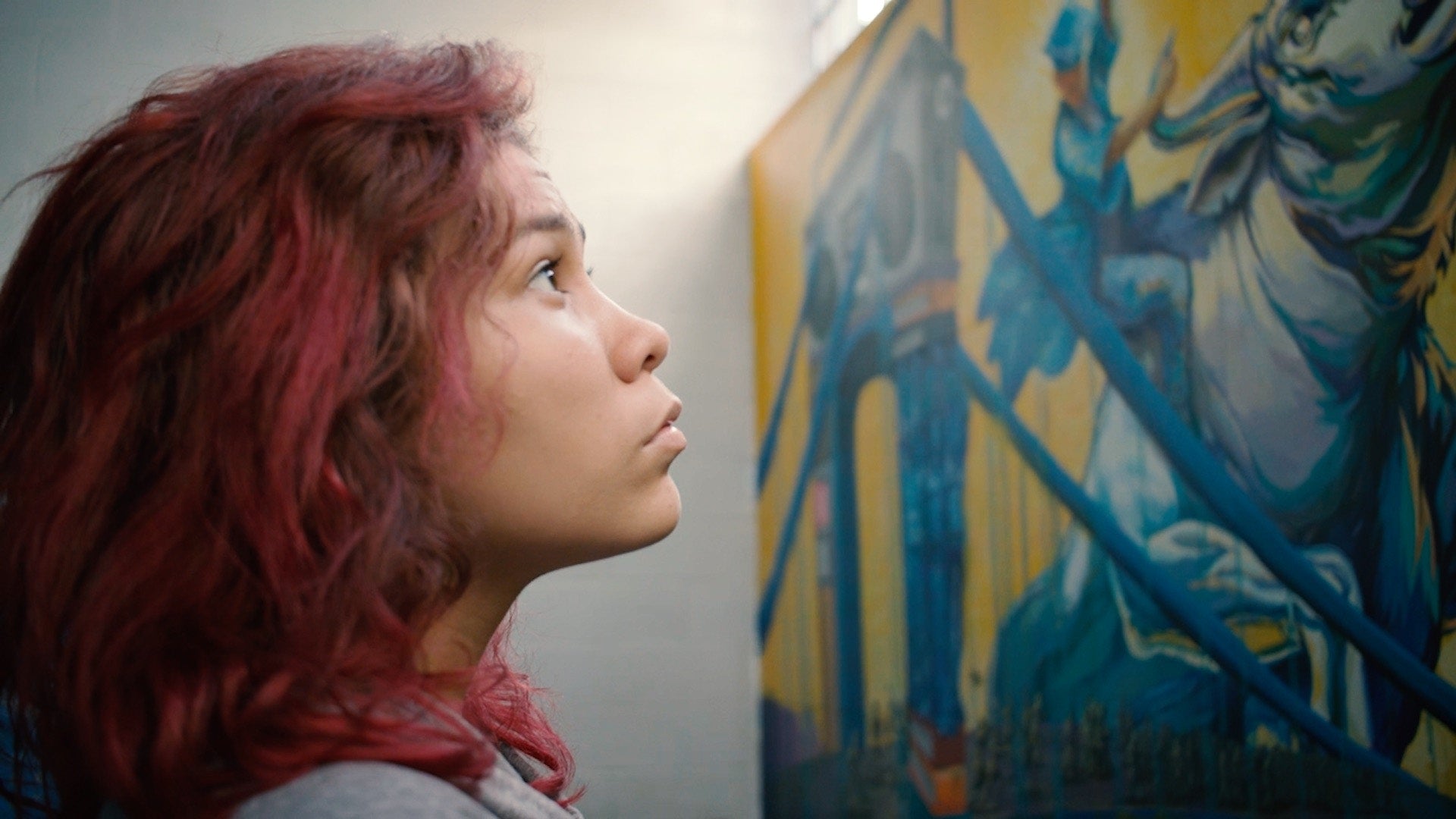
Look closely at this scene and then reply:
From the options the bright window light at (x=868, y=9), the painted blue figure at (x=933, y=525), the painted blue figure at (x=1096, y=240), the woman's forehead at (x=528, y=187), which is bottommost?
the painted blue figure at (x=933, y=525)

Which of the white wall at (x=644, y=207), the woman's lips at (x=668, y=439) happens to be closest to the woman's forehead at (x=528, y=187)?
the woman's lips at (x=668, y=439)

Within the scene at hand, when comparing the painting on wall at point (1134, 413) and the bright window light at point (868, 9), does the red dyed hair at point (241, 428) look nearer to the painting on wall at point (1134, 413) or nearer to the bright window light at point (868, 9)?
the painting on wall at point (1134, 413)

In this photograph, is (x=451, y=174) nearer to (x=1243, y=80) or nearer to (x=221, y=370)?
(x=221, y=370)

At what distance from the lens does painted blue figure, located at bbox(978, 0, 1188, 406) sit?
95.3 inches

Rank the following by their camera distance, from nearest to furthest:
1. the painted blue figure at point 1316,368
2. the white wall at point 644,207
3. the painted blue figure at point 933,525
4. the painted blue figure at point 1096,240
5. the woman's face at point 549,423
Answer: the woman's face at point 549,423
the painted blue figure at point 1316,368
the painted blue figure at point 1096,240
the painted blue figure at point 933,525
the white wall at point 644,207

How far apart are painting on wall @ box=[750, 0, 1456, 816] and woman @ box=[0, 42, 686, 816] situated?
1439mm

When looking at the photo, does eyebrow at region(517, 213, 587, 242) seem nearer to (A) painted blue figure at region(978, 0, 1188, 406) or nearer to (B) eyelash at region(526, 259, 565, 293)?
(B) eyelash at region(526, 259, 565, 293)

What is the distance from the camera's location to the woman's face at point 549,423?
0.85 meters

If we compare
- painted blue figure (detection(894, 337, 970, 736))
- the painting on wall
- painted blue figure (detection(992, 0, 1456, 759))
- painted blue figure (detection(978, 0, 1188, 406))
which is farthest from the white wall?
painted blue figure (detection(992, 0, 1456, 759))

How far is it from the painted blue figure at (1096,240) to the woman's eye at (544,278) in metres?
1.73

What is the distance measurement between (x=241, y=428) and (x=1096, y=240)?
7.35ft

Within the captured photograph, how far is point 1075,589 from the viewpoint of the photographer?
8.99 ft

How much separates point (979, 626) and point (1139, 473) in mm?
829

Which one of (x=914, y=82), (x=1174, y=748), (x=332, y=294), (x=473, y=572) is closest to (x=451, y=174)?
(x=332, y=294)
